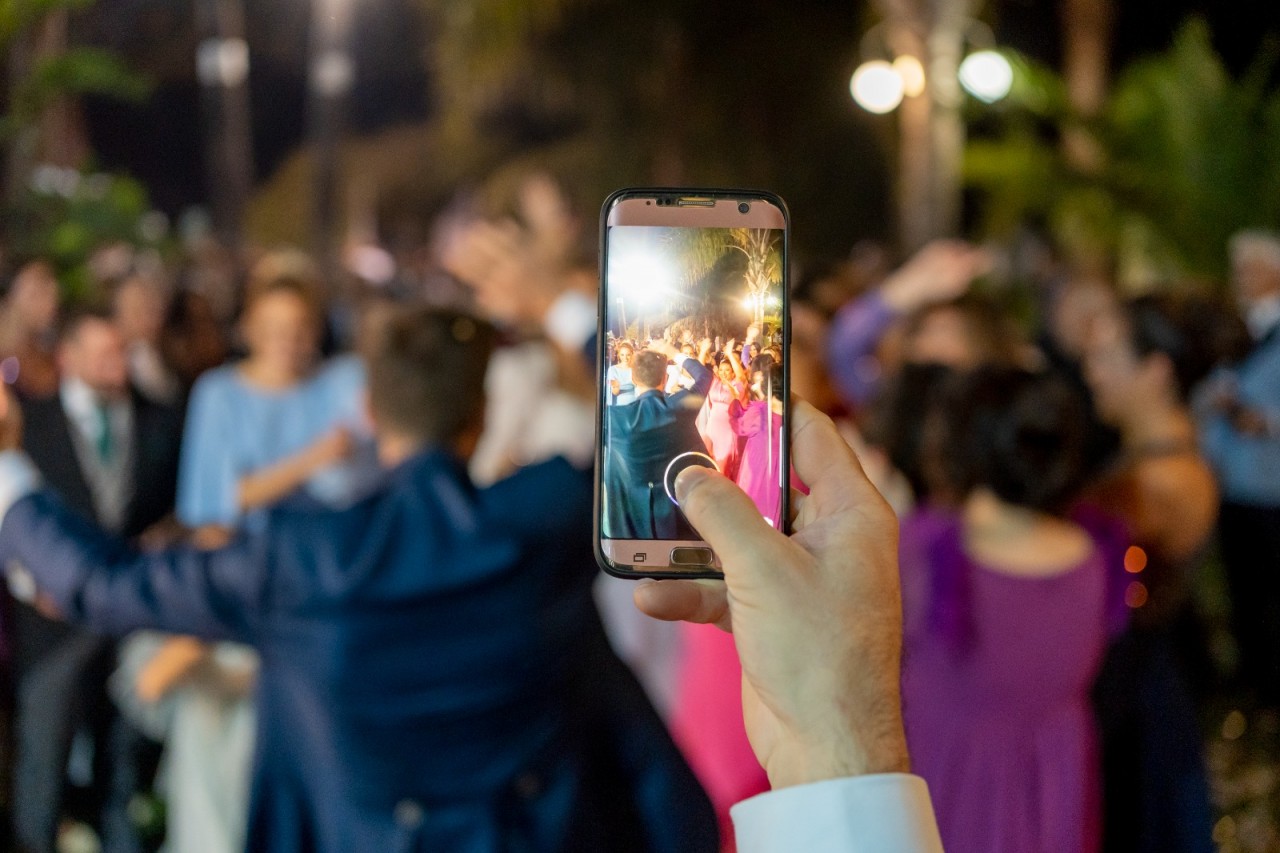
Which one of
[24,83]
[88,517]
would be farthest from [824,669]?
[24,83]

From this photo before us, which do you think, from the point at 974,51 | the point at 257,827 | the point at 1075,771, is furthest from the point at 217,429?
the point at 974,51

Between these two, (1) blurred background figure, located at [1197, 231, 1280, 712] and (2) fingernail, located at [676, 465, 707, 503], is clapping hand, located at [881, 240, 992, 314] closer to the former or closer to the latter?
(1) blurred background figure, located at [1197, 231, 1280, 712]

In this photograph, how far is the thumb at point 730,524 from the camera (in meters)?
Answer: 0.92

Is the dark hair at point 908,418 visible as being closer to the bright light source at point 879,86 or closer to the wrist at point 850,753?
the wrist at point 850,753

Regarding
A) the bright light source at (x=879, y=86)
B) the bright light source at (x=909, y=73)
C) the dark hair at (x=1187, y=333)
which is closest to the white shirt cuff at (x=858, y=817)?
the dark hair at (x=1187, y=333)

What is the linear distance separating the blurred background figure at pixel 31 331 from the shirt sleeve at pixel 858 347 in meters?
2.40

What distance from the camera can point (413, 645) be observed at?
1.80 meters

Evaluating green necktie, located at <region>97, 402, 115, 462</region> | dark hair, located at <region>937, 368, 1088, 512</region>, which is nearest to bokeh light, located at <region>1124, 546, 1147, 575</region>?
dark hair, located at <region>937, 368, 1088, 512</region>

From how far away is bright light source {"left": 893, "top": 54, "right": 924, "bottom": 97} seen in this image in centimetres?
739

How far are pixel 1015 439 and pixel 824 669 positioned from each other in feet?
4.66

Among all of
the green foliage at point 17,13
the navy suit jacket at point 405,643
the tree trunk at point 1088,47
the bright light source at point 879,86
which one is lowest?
the navy suit jacket at point 405,643

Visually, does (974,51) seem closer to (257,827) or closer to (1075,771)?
(1075,771)

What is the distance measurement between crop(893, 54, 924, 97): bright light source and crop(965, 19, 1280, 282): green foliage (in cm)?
91

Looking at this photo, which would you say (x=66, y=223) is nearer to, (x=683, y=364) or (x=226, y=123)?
(x=683, y=364)
